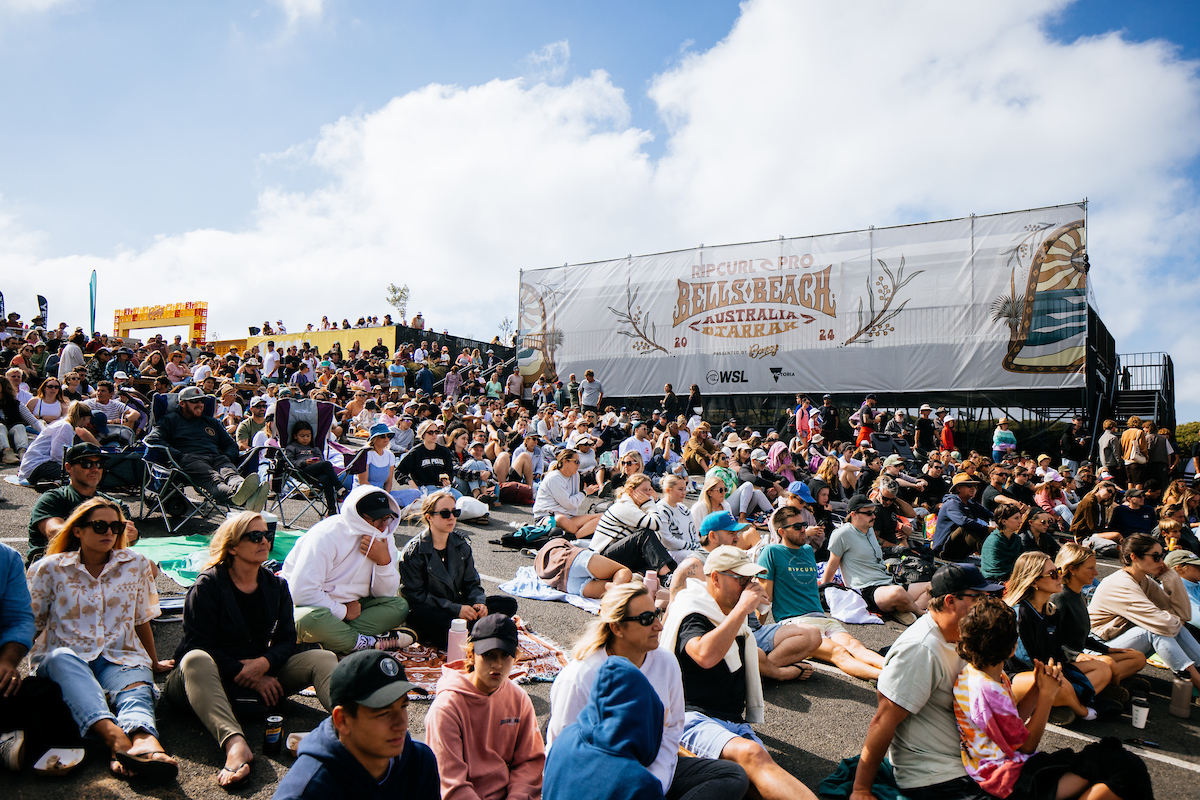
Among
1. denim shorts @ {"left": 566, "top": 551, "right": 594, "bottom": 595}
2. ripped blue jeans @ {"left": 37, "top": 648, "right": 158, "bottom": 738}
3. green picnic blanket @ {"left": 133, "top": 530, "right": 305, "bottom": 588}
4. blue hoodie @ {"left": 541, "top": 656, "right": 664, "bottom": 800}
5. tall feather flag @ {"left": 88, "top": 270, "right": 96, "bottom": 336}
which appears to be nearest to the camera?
blue hoodie @ {"left": 541, "top": 656, "right": 664, "bottom": 800}

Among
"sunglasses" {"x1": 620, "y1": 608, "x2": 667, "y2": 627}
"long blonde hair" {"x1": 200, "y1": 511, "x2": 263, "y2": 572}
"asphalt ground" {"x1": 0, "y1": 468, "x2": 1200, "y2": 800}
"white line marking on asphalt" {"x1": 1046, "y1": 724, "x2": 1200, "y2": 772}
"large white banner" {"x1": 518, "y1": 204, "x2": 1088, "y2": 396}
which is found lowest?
"white line marking on asphalt" {"x1": 1046, "y1": 724, "x2": 1200, "y2": 772}

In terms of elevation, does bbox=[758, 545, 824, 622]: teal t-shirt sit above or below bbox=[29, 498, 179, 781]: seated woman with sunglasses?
below

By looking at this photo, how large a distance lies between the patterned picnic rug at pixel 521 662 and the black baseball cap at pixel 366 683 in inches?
81.8

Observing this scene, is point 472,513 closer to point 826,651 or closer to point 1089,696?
point 826,651

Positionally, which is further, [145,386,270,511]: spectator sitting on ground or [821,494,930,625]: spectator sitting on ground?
[145,386,270,511]: spectator sitting on ground

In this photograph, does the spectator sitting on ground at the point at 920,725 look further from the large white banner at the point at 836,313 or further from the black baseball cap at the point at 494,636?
the large white banner at the point at 836,313

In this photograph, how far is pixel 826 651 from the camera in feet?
16.9

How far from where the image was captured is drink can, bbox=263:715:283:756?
330 cm

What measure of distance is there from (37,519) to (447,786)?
3731mm

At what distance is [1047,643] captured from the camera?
4.43m

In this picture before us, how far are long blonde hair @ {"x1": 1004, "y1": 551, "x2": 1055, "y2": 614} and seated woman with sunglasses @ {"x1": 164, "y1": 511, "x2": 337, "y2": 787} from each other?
13.5 feet

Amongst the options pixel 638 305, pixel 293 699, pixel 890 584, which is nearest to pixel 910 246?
pixel 638 305

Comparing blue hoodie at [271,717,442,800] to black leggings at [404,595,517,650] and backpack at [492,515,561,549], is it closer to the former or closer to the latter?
black leggings at [404,595,517,650]

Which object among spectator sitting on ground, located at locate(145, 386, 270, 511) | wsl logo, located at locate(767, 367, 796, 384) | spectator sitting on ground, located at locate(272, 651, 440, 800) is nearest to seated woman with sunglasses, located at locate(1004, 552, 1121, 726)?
spectator sitting on ground, located at locate(272, 651, 440, 800)
